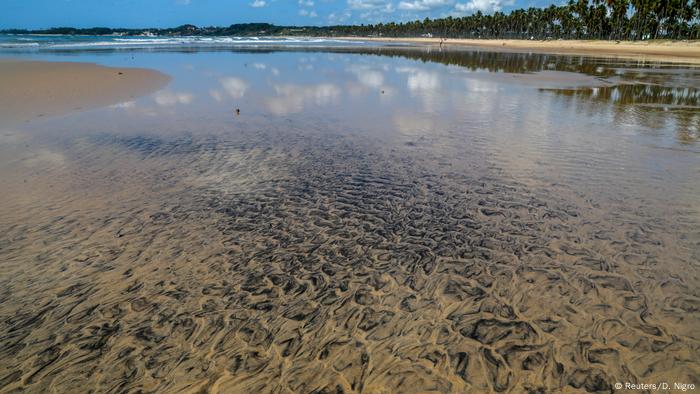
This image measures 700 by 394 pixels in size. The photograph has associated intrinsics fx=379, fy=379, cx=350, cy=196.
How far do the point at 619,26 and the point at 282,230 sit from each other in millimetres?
143093

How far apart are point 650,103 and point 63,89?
116 ft

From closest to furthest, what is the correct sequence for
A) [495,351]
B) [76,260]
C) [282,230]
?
[495,351], [76,260], [282,230]

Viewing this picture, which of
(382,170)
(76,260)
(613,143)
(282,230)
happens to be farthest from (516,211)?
(76,260)

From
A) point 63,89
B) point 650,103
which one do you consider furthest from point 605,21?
point 63,89

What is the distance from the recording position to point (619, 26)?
113188 millimetres

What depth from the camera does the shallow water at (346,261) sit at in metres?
4.71

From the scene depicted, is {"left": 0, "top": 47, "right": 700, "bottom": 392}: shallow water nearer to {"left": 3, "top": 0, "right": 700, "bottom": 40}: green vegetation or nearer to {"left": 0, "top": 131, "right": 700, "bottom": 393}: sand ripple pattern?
{"left": 0, "top": 131, "right": 700, "bottom": 393}: sand ripple pattern

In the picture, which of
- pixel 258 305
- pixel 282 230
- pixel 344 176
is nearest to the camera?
pixel 258 305

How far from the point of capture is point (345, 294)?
19.6 feet

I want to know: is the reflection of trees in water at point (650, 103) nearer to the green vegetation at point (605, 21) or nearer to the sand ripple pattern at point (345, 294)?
the sand ripple pattern at point (345, 294)

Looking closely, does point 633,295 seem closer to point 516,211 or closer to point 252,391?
point 516,211

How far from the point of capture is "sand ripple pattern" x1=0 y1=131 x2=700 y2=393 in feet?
15.1

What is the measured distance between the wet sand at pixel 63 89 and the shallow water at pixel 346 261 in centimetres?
456

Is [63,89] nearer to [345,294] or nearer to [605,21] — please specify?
[345,294]
